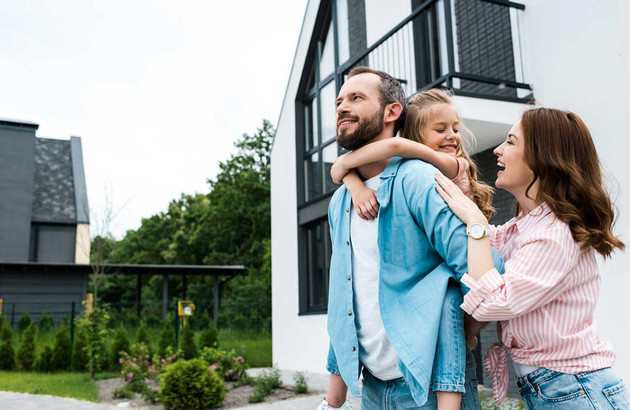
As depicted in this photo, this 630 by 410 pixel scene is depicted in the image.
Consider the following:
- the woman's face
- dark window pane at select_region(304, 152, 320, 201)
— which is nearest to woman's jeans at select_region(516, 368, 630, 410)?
the woman's face

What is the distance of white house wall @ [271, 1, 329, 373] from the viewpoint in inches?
416

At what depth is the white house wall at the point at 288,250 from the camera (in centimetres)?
1057

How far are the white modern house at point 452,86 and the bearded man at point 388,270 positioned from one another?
83 centimetres

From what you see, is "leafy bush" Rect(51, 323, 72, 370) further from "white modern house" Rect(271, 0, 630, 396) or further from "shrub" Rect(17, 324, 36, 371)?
"white modern house" Rect(271, 0, 630, 396)

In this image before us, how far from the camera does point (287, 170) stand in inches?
466

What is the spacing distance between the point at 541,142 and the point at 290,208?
9.98 m

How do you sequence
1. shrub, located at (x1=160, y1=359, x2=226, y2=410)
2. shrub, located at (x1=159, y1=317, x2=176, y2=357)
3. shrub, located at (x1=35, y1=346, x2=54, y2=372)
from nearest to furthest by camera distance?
shrub, located at (x1=160, y1=359, x2=226, y2=410) < shrub, located at (x1=35, y1=346, x2=54, y2=372) < shrub, located at (x1=159, y1=317, x2=176, y2=357)

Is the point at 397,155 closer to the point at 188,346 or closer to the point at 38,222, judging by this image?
the point at 188,346

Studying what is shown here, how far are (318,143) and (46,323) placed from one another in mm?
11122

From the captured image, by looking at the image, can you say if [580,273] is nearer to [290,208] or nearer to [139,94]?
[290,208]

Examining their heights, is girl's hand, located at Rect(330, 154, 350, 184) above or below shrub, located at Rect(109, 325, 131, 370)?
above

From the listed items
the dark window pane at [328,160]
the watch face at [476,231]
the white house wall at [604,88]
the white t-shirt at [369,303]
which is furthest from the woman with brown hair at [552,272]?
the dark window pane at [328,160]

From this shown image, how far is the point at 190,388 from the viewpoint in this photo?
738cm

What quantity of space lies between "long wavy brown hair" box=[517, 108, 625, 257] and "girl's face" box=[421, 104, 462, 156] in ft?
1.23
